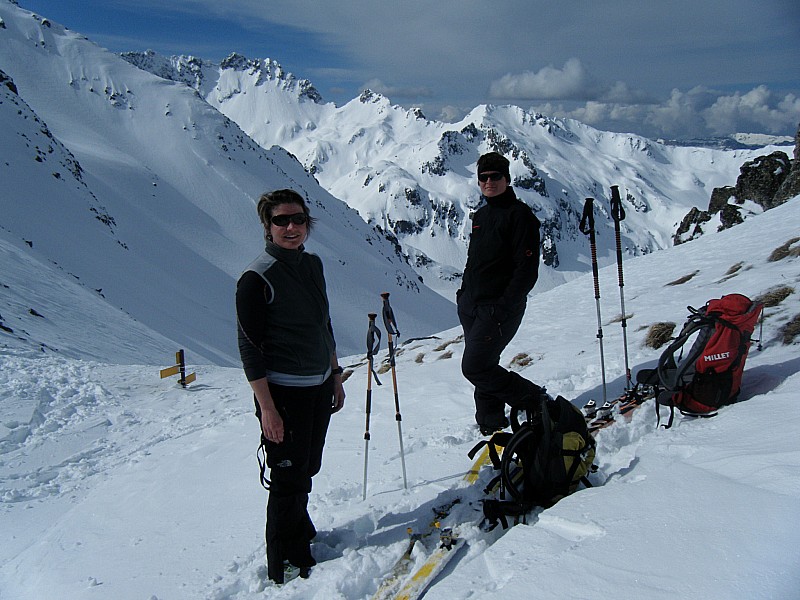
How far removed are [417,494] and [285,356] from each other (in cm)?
204

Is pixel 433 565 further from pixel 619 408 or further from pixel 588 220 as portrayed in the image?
pixel 588 220

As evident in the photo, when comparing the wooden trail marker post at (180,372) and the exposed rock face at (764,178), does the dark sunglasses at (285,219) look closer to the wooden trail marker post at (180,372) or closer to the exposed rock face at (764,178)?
the wooden trail marker post at (180,372)

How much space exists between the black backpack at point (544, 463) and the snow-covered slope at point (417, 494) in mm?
196

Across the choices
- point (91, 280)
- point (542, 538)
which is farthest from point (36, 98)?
point (542, 538)

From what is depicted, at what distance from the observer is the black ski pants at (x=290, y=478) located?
3.78 meters

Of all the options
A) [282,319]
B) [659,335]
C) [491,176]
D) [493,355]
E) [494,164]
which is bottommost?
[659,335]

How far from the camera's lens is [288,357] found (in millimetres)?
3727

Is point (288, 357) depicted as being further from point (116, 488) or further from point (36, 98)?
point (36, 98)

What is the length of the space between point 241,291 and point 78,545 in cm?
349

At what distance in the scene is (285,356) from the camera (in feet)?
12.2

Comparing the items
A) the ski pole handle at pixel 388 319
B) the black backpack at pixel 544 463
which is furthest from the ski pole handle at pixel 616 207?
the ski pole handle at pixel 388 319

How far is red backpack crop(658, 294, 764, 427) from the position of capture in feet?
16.1

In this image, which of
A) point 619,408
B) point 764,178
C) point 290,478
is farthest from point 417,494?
point 764,178

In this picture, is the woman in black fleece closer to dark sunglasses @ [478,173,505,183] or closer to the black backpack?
the black backpack
